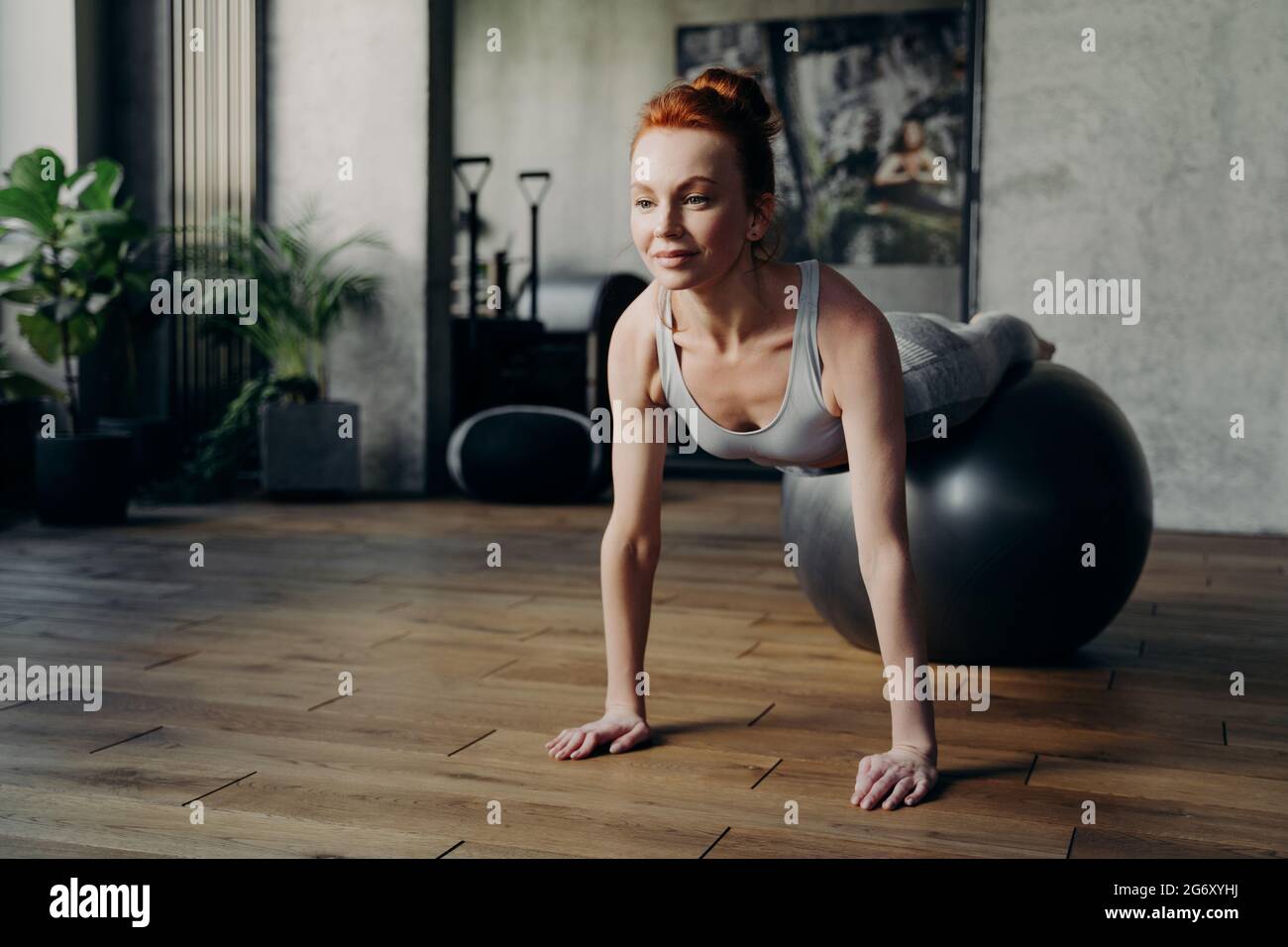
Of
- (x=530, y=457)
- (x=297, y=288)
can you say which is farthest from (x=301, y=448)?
(x=530, y=457)

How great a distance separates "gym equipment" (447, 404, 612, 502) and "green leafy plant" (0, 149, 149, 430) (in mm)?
1297

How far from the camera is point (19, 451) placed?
477 centimetres

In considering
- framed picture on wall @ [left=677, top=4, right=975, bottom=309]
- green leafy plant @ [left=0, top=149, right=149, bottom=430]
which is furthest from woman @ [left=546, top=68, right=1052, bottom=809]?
framed picture on wall @ [left=677, top=4, right=975, bottom=309]

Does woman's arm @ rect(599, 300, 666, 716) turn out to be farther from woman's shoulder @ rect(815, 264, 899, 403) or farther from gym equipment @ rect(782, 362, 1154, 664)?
gym equipment @ rect(782, 362, 1154, 664)

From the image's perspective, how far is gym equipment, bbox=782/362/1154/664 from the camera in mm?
2248

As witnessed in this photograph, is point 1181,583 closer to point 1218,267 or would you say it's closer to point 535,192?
point 1218,267

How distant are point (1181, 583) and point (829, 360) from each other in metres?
2.09

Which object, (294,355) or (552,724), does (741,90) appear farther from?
(294,355)

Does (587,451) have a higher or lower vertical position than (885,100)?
lower

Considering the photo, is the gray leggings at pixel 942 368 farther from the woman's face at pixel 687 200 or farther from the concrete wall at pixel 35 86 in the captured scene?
the concrete wall at pixel 35 86

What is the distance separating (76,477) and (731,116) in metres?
3.25
